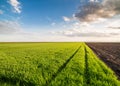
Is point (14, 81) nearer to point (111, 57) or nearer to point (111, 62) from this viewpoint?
point (111, 62)

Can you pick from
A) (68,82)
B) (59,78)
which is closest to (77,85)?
(68,82)

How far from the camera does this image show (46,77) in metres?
10.8

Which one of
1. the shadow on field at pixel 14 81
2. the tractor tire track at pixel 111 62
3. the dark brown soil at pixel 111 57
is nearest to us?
the shadow on field at pixel 14 81

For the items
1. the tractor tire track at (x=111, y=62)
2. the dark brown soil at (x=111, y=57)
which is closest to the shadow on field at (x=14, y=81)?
the tractor tire track at (x=111, y=62)

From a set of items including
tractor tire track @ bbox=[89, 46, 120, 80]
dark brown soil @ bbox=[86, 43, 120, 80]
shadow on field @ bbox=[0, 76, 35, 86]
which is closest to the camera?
shadow on field @ bbox=[0, 76, 35, 86]

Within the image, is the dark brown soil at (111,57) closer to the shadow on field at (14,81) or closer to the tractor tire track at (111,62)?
the tractor tire track at (111,62)

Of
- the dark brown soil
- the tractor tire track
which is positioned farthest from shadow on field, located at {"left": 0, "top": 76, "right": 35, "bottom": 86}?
the dark brown soil

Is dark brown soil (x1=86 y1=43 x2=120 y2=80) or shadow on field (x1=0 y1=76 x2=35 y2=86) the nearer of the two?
shadow on field (x1=0 y1=76 x2=35 y2=86)

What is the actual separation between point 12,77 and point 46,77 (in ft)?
8.71

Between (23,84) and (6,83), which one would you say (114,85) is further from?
(6,83)

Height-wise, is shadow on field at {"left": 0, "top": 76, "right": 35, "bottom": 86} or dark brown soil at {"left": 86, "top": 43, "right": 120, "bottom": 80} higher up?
shadow on field at {"left": 0, "top": 76, "right": 35, "bottom": 86}

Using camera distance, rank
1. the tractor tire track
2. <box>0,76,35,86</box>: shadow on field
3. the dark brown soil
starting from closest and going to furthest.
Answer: <box>0,76,35,86</box>: shadow on field < the tractor tire track < the dark brown soil

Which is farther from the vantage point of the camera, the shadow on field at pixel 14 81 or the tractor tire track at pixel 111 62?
the tractor tire track at pixel 111 62

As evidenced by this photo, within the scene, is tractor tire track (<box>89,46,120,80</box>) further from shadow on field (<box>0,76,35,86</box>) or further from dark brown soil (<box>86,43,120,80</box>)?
shadow on field (<box>0,76,35,86</box>)
